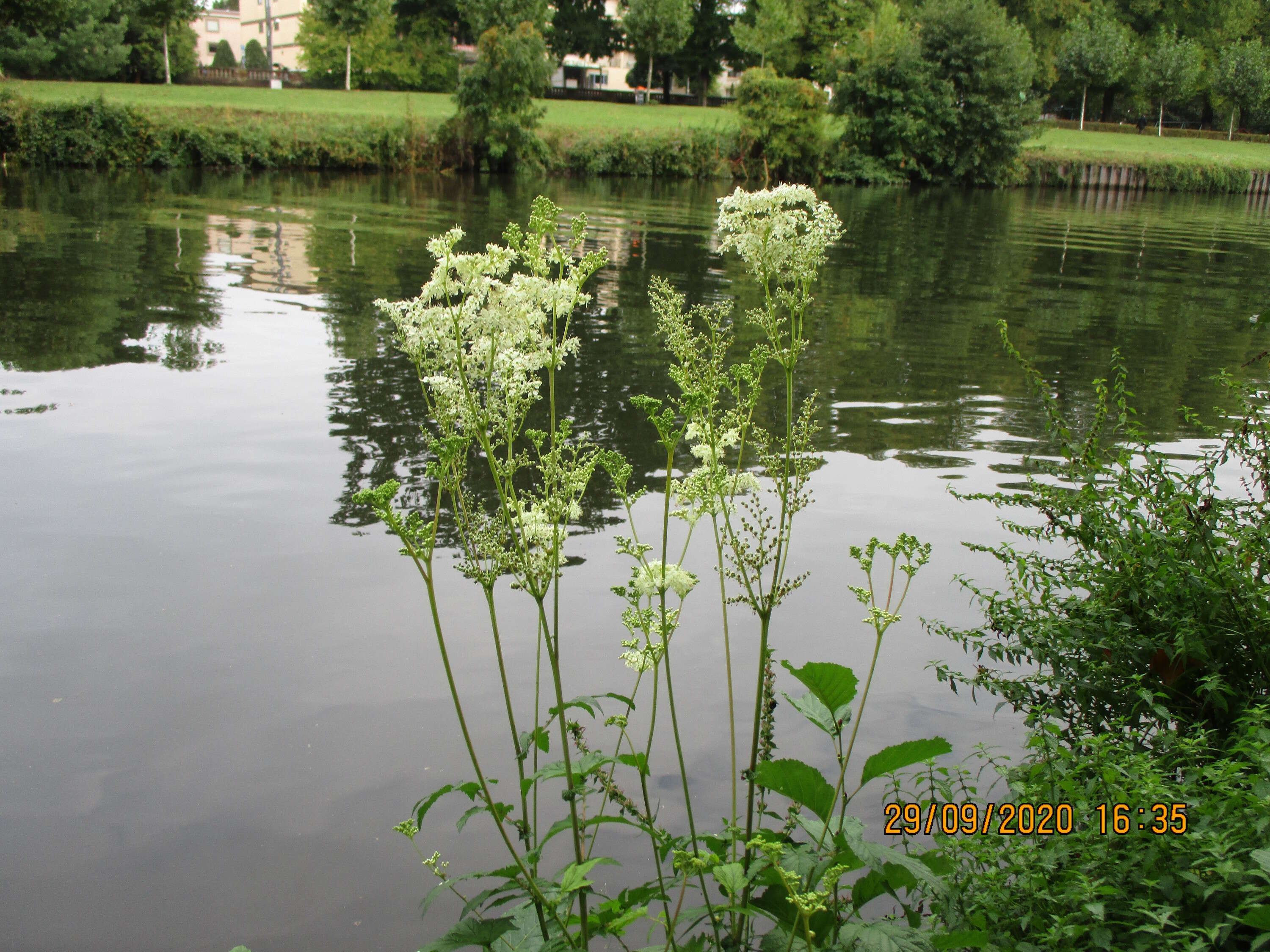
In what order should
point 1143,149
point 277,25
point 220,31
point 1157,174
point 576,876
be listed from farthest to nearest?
point 220,31 < point 277,25 < point 1143,149 < point 1157,174 < point 576,876

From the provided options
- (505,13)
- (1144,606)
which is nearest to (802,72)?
(505,13)

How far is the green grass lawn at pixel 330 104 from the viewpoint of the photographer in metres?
45.2

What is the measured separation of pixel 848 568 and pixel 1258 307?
1504 centimetres

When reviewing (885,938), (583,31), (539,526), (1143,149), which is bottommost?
(885,938)

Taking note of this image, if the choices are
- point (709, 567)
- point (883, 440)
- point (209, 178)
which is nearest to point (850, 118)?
point (209, 178)

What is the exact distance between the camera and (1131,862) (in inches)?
108

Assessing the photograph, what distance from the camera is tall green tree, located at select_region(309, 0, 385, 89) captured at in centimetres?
6034

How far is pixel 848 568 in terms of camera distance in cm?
703

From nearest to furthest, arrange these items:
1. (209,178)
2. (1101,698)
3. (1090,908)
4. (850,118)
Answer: (1090,908)
(1101,698)
(209,178)
(850,118)

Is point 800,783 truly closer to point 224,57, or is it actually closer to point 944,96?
point 944,96

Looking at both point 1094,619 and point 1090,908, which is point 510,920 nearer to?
point 1090,908

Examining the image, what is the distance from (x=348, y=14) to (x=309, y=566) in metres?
62.4

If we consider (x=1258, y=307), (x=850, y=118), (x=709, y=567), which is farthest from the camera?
(x=850, y=118)

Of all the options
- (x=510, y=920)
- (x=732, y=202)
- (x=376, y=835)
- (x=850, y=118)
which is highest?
(x=850, y=118)
